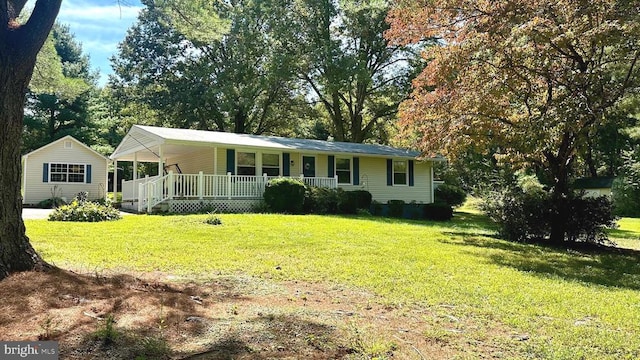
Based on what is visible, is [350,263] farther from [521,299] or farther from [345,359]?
[345,359]

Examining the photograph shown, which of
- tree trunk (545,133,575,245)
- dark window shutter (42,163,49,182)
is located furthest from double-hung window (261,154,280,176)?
dark window shutter (42,163,49,182)

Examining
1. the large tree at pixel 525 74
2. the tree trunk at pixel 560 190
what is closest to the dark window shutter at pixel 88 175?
the large tree at pixel 525 74

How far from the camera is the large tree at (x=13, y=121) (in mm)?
4035

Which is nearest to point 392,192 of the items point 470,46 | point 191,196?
point 191,196

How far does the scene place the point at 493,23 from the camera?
8.98m

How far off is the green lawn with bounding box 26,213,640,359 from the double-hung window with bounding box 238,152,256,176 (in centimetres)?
680

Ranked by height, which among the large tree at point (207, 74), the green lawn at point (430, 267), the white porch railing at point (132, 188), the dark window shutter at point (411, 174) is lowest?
the green lawn at point (430, 267)

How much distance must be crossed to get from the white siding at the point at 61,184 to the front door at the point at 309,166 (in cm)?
1087

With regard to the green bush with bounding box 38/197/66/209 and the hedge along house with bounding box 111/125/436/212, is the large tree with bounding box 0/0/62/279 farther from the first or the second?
the green bush with bounding box 38/197/66/209

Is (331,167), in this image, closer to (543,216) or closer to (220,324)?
(543,216)

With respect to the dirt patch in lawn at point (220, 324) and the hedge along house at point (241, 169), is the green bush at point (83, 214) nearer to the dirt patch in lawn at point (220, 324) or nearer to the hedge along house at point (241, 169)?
the hedge along house at point (241, 169)

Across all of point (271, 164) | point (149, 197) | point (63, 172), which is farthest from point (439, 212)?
point (63, 172)

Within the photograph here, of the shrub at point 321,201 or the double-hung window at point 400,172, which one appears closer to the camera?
the shrub at point 321,201

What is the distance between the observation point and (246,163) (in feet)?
59.4
